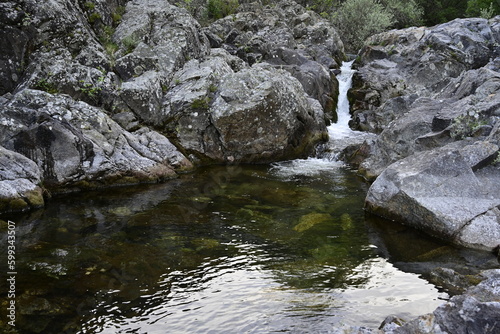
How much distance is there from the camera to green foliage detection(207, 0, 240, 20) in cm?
3409

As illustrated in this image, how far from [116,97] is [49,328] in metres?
13.1

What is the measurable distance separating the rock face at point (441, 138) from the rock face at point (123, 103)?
441 centimetres

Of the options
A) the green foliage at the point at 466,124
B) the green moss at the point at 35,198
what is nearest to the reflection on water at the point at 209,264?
the green moss at the point at 35,198

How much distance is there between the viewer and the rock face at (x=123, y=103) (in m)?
13.1

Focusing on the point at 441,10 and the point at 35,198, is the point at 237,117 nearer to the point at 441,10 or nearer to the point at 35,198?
the point at 35,198

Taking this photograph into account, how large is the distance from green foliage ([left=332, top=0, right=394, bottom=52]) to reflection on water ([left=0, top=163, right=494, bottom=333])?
3015 centimetres

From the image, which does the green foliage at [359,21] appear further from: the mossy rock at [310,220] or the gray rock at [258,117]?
the mossy rock at [310,220]

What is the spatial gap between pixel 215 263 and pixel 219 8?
30342 mm

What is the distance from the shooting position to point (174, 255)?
8695 millimetres

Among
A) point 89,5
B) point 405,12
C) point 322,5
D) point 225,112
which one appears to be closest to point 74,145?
point 225,112

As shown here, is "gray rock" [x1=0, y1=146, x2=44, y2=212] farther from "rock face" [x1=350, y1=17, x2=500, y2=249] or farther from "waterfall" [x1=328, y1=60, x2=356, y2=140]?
"waterfall" [x1=328, y1=60, x2=356, y2=140]

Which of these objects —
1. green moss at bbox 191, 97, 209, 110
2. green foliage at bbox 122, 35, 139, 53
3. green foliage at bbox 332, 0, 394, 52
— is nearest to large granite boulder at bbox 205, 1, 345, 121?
green foliage at bbox 332, 0, 394, 52

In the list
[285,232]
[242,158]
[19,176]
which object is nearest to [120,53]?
[242,158]

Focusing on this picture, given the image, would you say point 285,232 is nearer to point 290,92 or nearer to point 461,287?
point 461,287
